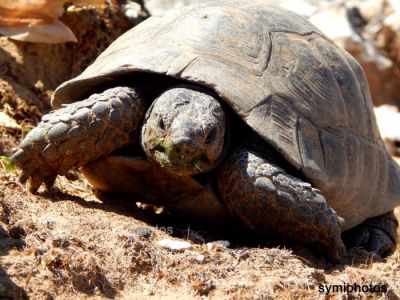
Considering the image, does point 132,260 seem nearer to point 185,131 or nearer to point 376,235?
point 185,131

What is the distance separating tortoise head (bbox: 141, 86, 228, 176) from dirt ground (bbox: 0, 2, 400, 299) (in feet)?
1.33

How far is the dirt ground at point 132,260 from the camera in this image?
3643 mm

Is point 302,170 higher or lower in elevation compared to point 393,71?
higher

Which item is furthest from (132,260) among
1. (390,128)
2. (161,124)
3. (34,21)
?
(390,128)

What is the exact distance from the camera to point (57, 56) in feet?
23.2

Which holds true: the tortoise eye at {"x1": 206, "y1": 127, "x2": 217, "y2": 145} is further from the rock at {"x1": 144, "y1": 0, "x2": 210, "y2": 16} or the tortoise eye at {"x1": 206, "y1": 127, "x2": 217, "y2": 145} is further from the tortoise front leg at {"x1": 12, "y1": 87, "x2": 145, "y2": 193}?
the rock at {"x1": 144, "y1": 0, "x2": 210, "y2": 16}

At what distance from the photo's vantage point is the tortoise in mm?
4637

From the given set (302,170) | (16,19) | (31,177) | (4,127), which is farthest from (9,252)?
(16,19)

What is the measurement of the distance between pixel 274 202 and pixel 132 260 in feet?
3.39

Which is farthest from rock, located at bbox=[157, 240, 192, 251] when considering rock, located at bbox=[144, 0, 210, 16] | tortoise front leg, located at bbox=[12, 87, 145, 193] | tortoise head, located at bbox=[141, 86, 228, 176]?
rock, located at bbox=[144, 0, 210, 16]

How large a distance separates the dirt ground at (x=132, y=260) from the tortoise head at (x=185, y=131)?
15.9 inches

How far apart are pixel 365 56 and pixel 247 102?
7221 millimetres

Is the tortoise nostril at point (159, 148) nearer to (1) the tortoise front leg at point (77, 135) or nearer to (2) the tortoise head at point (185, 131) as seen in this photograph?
(2) the tortoise head at point (185, 131)

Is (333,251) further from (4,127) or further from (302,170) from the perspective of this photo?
(4,127)
